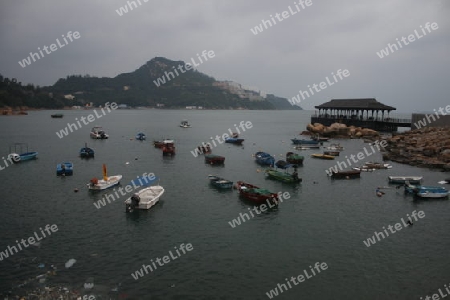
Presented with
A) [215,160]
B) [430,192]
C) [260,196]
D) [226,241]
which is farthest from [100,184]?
[430,192]

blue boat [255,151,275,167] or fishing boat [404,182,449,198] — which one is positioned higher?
blue boat [255,151,275,167]

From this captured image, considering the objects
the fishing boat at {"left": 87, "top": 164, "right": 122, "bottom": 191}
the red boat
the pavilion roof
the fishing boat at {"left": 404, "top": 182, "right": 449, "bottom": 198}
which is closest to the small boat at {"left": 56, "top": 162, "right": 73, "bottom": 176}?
the fishing boat at {"left": 87, "top": 164, "right": 122, "bottom": 191}

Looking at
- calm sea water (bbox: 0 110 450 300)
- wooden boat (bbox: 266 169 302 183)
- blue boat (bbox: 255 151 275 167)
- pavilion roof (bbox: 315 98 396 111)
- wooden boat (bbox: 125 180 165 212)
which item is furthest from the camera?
pavilion roof (bbox: 315 98 396 111)

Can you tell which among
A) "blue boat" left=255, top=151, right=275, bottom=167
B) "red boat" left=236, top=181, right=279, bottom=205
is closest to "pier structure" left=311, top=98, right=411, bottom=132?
"blue boat" left=255, top=151, right=275, bottom=167

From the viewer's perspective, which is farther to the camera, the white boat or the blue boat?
the blue boat

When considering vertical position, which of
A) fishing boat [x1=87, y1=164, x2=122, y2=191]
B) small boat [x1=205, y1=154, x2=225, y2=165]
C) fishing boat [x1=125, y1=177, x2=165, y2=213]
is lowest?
small boat [x1=205, y1=154, x2=225, y2=165]

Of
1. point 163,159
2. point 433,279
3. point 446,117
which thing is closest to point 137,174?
point 163,159

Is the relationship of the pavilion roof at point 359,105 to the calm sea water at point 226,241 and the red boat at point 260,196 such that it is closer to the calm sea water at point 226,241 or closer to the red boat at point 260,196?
the calm sea water at point 226,241

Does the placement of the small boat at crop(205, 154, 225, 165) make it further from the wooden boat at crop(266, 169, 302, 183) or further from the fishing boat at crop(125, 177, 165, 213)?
the fishing boat at crop(125, 177, 165, 213)

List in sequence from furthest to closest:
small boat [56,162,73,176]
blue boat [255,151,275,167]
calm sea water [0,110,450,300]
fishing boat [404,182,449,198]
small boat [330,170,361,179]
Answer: blue boat [255,151,275,167], small boat [330,170,361,179], small boat [56,162,73,176], fishing boat [404,182,449,198], calm sea water [0,110,450,300]

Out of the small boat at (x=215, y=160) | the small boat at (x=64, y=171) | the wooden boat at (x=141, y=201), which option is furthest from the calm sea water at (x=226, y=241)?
the small boat at (x=215, y=160)

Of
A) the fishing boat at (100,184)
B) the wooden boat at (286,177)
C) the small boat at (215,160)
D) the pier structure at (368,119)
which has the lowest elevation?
the pier structure at (368,119)
